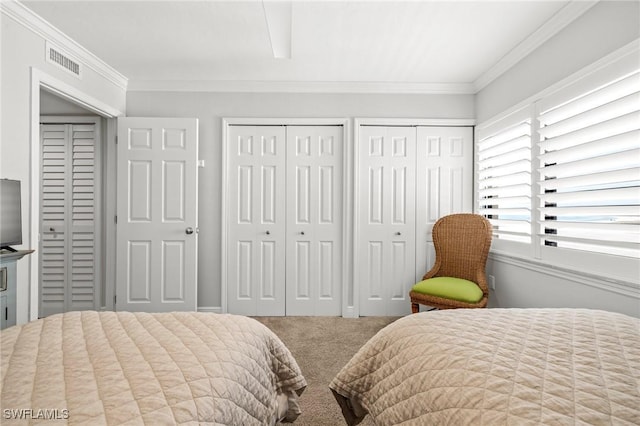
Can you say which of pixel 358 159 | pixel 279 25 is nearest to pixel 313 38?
pixel 279 25

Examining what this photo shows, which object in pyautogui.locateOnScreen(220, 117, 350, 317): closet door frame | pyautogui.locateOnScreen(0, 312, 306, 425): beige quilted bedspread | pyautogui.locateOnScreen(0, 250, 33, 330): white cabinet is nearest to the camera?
pyautogui.locateOnScreen(0, 312, 306, 425): beige quilted bedspread

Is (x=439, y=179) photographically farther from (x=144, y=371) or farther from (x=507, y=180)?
(x=144, y=371)

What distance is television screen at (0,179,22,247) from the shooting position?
7.13 ft

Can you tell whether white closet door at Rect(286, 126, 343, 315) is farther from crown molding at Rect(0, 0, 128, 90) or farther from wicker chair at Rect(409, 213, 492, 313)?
crown molding at Rect(0, 0, 128, 90)

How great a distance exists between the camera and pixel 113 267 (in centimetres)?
371

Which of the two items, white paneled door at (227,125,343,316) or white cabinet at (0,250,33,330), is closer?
white cabinet at (0,250,33,330)

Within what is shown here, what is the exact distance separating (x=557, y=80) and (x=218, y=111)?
10.3 ft

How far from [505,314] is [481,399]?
0.68 meters

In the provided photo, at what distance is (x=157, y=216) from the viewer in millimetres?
3635

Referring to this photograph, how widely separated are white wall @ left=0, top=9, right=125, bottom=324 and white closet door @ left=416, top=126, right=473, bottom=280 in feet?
11.4

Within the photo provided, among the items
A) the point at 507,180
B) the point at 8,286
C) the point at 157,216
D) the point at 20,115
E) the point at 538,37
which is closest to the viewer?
the point at 8,286

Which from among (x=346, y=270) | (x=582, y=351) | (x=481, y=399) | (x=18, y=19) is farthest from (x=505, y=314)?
(x=18, y=19)

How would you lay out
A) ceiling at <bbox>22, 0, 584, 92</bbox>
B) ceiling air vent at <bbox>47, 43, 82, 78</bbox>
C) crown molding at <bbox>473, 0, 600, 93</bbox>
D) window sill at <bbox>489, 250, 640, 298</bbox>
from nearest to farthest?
window sill at <bbox>489, 250, 640, 298</bbox> < crown molding at <bbox>473, 0, 600, 93</bbox> < ceiling at <bbox>22, 0, 584, 92</bbox> < ceiling air vent at <bbox>47, 43, 82, 78</bbox>

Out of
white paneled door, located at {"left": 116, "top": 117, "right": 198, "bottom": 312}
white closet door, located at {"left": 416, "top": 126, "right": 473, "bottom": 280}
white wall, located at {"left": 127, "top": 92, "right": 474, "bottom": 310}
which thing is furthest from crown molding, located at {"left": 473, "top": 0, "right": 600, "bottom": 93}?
white paneled door, located at {"left": 116, "top": 117, "right": 198, "bottom": 312}
